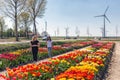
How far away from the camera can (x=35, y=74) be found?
1199cm

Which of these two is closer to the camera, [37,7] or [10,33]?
[37,7]

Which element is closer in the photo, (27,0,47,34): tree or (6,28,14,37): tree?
(27,0,47,34): tree

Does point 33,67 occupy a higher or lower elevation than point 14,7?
lower

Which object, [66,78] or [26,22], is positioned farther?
[26,22]

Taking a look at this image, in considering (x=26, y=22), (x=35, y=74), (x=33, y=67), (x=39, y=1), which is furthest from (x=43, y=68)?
(x=26, y=22)

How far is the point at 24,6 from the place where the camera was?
81.8 metres

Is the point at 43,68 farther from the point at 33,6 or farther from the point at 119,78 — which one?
the point at 33,6

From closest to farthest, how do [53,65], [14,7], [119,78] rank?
[53,65] → [119,78] → [14,7]

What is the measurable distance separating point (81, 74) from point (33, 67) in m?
3.09

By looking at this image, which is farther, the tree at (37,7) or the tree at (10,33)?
the tree at (10,33)

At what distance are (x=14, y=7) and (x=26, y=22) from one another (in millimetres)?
25278

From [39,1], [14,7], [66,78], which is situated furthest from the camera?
[39,1]

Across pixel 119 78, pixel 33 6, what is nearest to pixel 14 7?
pixel 33 6

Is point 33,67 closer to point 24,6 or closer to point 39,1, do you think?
point 24,6
